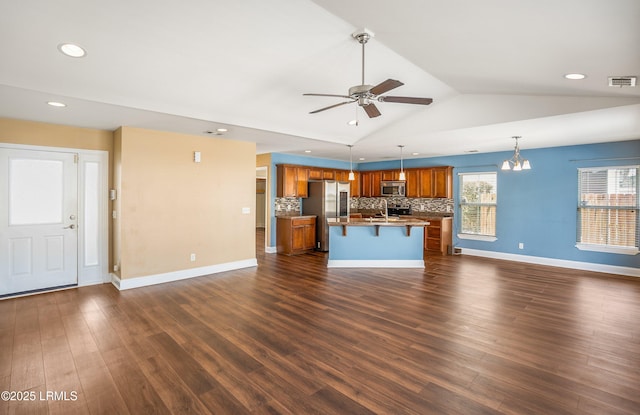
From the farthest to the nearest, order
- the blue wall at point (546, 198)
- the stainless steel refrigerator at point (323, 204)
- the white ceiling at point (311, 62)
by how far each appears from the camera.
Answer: the stainless steel refrigerator at point (323, 204) → the blue wall at point (546, 198) → the white ceiling at point (311, 62)

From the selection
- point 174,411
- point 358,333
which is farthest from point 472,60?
point 174,411

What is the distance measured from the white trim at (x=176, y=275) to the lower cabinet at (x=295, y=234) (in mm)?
1294

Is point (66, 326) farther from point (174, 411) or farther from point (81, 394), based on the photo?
point (174, 411)

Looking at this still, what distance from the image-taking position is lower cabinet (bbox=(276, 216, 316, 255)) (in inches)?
290

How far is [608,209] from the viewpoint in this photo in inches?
230

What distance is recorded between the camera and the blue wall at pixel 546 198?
19.0 ft

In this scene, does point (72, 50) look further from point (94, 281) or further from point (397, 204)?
point (397, 204)

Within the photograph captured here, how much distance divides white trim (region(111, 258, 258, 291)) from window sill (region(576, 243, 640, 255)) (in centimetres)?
643

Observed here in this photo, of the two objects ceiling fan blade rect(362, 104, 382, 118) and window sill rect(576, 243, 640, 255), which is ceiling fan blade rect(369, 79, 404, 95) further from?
window sill rect(576, 243, 640, 255)

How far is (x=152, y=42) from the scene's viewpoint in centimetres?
280

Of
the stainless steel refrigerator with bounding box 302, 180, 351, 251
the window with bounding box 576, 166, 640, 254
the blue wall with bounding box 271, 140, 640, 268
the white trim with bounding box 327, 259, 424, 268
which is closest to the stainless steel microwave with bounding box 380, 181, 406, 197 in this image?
the stainless steel refrigerator with bounding box 302, 180, 351, 251

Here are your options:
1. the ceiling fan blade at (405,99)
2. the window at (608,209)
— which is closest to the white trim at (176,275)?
the ceiling fan blade at (405,99)

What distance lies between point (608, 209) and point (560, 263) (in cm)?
131

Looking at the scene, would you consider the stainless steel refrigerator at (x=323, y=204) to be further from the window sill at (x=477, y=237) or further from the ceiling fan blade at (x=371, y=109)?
the ceiling fan blade at (x=371, y=109)
